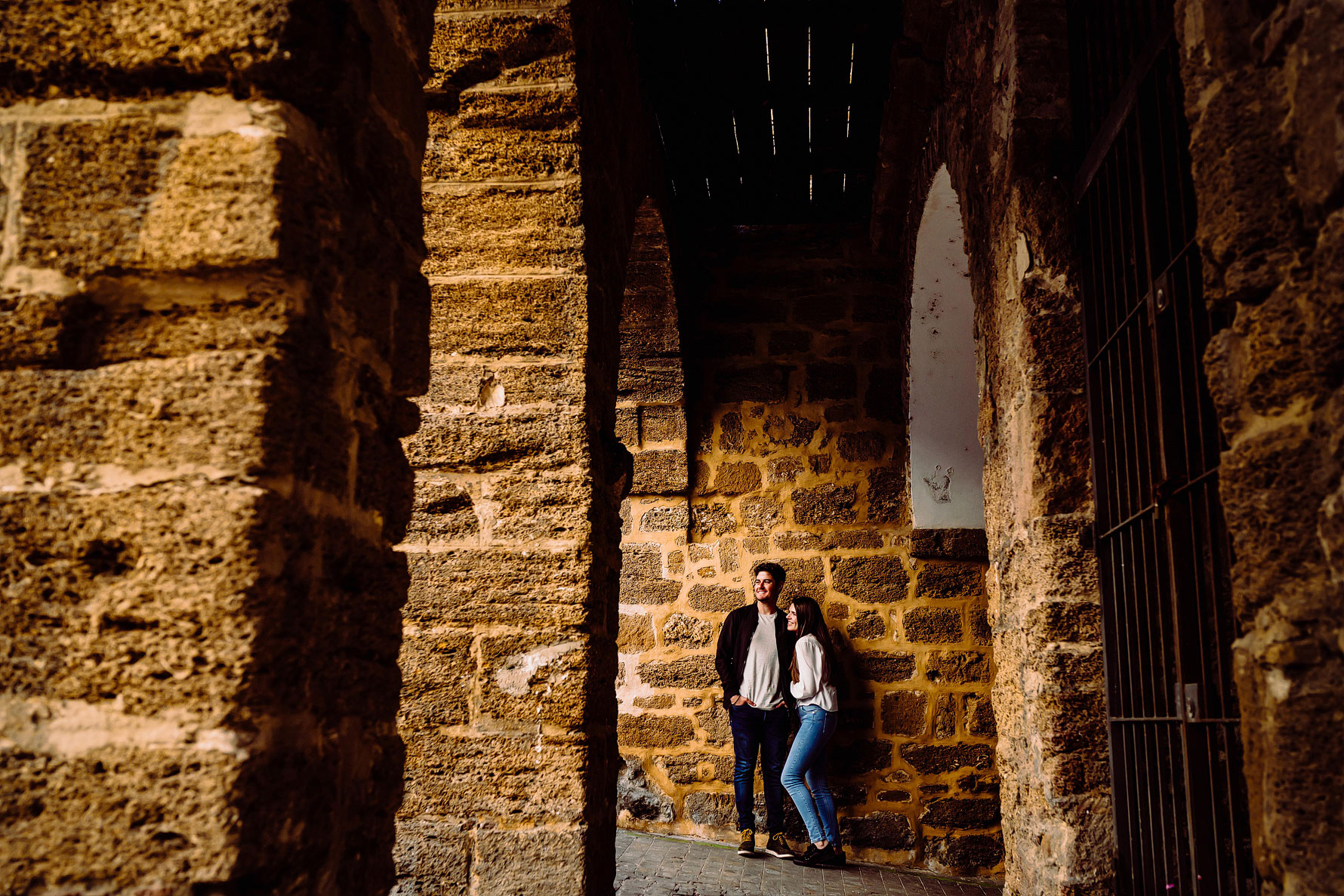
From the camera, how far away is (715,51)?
14.7ft

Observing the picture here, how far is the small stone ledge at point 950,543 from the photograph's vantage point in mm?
5820

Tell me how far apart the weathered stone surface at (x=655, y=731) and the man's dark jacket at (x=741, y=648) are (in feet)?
1.31

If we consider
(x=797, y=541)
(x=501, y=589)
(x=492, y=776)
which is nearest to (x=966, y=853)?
(x=797, y=541)

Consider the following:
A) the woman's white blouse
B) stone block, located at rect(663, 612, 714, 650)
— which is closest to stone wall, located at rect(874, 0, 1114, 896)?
the woman's white blouse

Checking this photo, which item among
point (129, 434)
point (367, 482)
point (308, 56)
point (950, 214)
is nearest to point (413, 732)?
point (367, 482)

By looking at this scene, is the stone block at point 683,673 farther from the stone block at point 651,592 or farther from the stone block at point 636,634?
the stone block at point 651,592

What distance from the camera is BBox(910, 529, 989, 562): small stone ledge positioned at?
5.82 metres

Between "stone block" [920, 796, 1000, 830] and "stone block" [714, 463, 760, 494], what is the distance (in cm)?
216

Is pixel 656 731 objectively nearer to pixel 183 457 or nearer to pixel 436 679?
pixel 436 679

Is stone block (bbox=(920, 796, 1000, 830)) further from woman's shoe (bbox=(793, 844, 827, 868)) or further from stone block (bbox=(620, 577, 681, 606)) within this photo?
stone block (bbox=(620, 577, 681, 606))

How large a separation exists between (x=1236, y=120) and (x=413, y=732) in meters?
2.31

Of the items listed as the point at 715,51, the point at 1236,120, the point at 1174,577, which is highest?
the point at 715,51

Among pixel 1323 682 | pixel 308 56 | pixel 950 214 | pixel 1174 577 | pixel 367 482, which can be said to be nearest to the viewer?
pixel 1323 682

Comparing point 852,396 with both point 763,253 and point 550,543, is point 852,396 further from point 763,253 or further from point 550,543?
point 550,543
